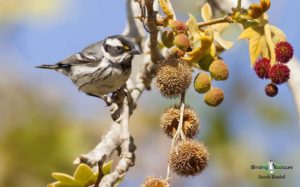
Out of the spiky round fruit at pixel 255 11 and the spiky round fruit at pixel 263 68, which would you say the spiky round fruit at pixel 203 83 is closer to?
the spiky round fruit at pixel 263 68

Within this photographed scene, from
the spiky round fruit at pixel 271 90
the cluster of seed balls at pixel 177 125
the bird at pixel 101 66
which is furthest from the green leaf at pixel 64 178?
the bird at pixel 101 66

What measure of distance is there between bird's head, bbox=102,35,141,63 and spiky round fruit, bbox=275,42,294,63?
191 cm

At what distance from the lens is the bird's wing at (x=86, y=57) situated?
20.7ft

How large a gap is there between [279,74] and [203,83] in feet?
1.23

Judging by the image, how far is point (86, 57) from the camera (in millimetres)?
6363

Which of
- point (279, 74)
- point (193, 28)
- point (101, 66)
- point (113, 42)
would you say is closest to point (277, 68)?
point (279, 74)

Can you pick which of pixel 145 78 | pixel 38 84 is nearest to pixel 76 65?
pixel 38 84

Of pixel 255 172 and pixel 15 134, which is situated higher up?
pixel 15 134

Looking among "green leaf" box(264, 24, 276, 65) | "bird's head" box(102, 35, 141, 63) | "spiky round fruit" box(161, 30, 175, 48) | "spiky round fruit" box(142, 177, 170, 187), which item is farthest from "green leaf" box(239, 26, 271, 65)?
"bird's head" box(102, 35, 141, 63)

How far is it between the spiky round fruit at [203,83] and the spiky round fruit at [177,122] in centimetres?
11

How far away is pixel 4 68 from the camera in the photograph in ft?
18.5

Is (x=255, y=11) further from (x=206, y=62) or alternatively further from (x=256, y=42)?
(x=206, y=62)

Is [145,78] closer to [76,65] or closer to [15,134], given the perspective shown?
[15,134]

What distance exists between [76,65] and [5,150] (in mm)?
1579
